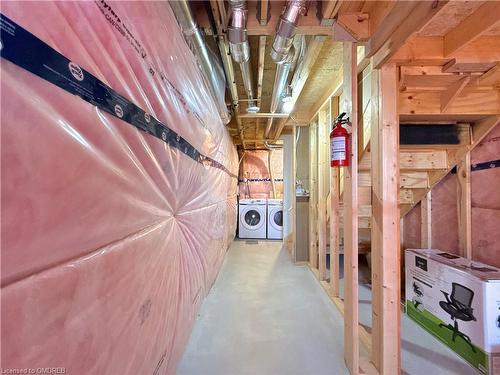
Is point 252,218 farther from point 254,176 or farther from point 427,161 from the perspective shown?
point 427,161

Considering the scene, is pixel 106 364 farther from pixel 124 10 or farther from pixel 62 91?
pixel 124 10

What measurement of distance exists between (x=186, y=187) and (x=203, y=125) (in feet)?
1.83

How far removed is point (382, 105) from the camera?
5.11 feet

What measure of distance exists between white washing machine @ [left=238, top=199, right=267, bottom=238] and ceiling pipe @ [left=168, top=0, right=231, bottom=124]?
3.33 m

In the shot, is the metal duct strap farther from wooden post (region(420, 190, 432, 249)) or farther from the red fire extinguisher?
wooden post (region(420, 190, 432, 249))

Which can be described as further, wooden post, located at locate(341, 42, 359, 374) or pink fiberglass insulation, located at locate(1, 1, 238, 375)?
wooden post, located at locate(341, 42, 359, 374)

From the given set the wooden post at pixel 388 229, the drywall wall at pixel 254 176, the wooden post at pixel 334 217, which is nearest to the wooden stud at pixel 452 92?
the wooden post at pixel 388 229

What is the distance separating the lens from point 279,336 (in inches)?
77.1

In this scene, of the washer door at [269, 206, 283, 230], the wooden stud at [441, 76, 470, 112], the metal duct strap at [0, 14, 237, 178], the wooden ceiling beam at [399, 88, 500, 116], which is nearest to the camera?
the metal duct strap at [0, 14, 237, 178]

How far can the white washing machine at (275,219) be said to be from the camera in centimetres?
554

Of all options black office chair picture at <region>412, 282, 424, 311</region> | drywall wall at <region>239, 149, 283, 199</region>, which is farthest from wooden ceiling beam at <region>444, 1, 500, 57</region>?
drywall wall at <region>239, 149, 283, 199</region>

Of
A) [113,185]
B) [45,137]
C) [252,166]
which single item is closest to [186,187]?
[113,185]

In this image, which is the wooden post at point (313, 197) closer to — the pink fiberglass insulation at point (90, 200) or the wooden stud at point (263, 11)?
the wooden stud at point (263, 11)

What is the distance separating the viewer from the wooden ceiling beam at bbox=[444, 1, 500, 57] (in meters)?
1.18
